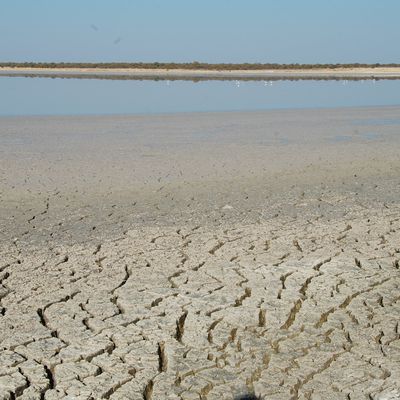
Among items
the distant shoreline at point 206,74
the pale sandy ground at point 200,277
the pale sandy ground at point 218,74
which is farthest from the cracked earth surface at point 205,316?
the pale sandy ground at point 218,74

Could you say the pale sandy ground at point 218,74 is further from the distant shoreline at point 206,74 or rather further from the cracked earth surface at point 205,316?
the cracked earth surface at point 205,316

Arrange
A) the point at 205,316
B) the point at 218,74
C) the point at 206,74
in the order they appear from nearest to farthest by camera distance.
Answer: the point at 205,316 → the point at 218,74 → the point at 206,74

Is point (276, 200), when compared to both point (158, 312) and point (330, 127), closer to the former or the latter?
point (158, 312)

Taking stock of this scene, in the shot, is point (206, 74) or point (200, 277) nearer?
point (200, 277)

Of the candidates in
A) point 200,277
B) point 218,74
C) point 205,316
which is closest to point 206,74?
point 218,74

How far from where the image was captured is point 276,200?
671 centimetres

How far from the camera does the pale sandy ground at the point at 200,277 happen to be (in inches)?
126

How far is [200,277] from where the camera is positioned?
4.50 meters

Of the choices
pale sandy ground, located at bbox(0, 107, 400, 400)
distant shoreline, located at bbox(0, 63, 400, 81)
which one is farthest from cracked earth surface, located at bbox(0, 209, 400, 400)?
distant shoreline, located at bbox(0, 63, 400, 81)

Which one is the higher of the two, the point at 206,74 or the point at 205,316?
the point at 206,74

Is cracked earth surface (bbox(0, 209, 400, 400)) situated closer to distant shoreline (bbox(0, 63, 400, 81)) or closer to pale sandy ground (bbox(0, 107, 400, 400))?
pale sandy ground (bbox(0, 107, 400, 400))

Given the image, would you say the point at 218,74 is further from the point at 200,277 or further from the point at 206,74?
the point at 200,277

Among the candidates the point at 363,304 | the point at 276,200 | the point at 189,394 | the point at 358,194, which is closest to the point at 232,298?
the point at 363,304

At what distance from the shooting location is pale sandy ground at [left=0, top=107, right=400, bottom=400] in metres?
3.21
